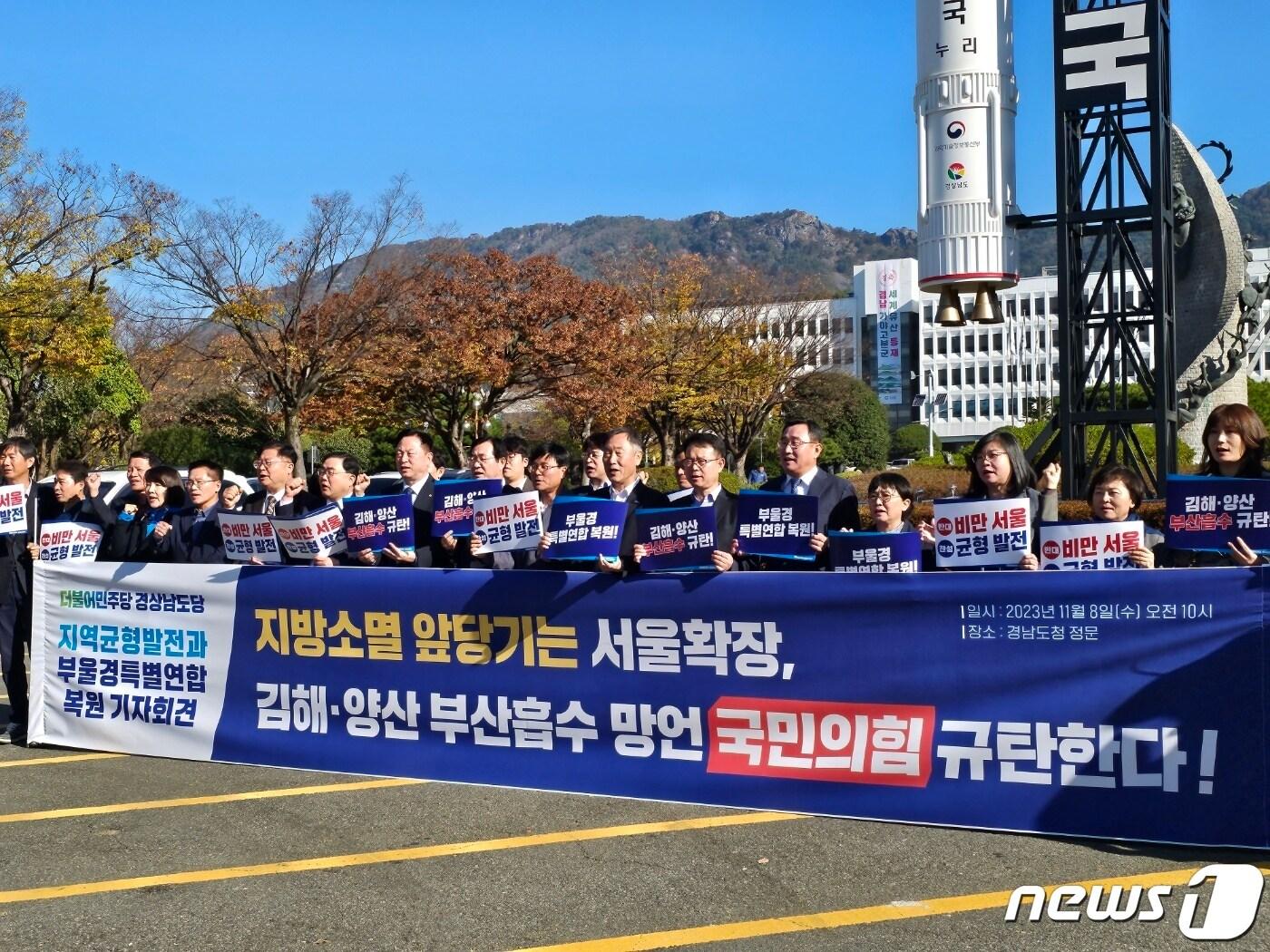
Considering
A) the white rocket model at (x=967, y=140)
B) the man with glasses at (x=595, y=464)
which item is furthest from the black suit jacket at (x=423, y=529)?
the white rocket model at (x=967, y=140)

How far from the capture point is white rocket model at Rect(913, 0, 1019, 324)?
60.3 feet

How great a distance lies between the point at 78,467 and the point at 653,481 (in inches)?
918

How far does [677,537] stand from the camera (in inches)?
239

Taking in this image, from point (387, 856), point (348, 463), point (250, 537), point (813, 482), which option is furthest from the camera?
point (348, 463)

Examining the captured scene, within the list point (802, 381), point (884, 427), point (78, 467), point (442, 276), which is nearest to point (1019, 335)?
point (884, 427)

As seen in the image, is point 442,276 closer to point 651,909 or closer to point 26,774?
point 26,774

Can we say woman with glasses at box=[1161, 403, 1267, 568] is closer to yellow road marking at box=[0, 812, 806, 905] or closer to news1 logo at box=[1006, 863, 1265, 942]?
news1 logo at box=[1006, 863, 1265, 942]

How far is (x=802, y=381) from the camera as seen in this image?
2104 inches

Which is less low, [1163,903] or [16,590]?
[16,590]

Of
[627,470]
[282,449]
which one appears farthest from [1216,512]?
[282,449]

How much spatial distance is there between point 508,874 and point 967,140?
15607 mm

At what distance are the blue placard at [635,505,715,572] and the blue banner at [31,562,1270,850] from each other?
94 mm

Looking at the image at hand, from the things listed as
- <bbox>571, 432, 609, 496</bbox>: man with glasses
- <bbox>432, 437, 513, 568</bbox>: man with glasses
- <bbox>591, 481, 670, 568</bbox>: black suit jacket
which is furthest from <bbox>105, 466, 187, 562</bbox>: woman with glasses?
<bbox>591, 481, 670, 568</bbox>: black suit jacket

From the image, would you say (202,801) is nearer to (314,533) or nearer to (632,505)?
(314,533)
